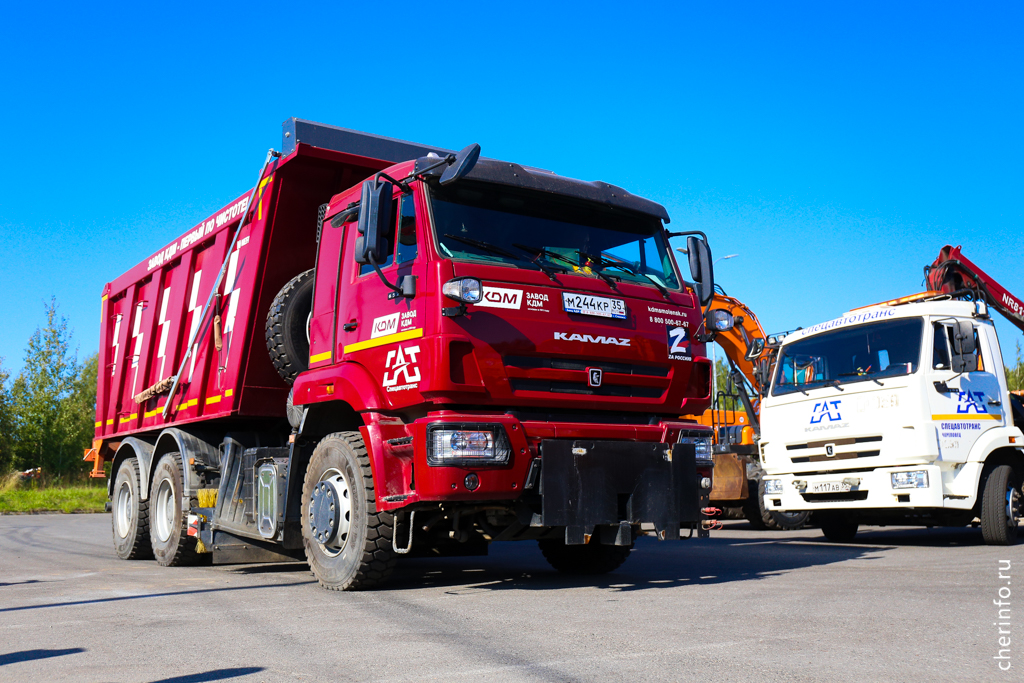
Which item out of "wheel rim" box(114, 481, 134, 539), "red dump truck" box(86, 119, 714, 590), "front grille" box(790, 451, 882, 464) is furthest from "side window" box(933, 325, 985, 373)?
"wheel rim" box(114, 481, 134, 539)

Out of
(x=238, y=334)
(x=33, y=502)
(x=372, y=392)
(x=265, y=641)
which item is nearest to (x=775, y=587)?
(x=372, y=392)

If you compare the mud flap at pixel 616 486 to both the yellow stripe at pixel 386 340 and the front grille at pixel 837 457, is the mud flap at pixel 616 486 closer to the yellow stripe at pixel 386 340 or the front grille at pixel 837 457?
the yellow stripe at pixel 386 340

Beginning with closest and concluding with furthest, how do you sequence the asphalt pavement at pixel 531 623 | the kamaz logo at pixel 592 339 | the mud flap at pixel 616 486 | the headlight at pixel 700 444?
1. the asphalt pavement at pixel 531 623
2. the mud flap at pixel 616 486
3. the kamaz logo at pixel 592 339
4. the headlight at pixel 700 444

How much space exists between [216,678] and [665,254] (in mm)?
4796

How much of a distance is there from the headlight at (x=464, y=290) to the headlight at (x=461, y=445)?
0.83m

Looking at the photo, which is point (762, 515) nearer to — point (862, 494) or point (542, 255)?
point (862, 494)

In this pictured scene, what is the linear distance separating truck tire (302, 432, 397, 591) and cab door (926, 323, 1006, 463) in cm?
635

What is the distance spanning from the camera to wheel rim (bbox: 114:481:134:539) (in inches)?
423

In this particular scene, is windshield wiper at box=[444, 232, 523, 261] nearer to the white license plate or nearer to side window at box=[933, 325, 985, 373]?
the white license plate

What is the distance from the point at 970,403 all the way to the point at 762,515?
4283 millimetres

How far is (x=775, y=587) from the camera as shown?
659cm

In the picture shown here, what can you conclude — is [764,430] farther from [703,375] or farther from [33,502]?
[33,502]

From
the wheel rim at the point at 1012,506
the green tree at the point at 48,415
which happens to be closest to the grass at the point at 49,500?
the green tree at the point at 48,415

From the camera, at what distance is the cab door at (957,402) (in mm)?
9812
